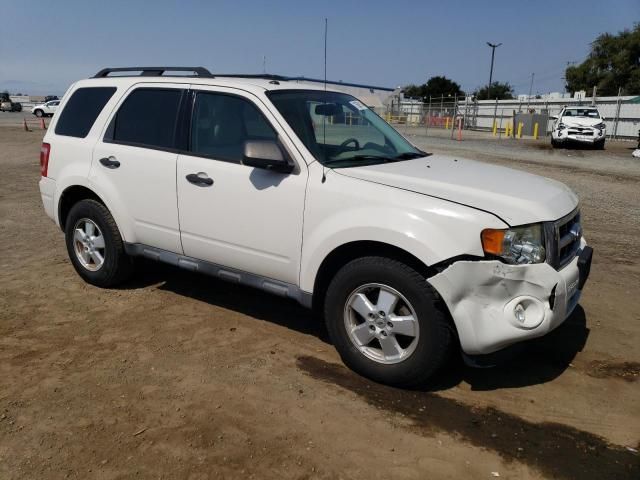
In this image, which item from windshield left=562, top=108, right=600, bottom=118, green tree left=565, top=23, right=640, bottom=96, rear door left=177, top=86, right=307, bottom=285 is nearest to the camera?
rear door left=177, top=86, right=307, bottom=285

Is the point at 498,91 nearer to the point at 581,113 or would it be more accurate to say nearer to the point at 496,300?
the point at 581,113

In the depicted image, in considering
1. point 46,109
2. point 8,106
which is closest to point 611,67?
point 46,109

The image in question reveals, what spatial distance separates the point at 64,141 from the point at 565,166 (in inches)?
580

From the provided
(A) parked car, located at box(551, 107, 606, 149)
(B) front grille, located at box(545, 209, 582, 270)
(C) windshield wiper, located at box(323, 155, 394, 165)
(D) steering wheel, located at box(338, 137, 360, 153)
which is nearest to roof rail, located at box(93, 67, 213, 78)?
(D) steering wheel, located at box(338, 137, 360, 153)

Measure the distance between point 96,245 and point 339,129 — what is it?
2523 millimetres

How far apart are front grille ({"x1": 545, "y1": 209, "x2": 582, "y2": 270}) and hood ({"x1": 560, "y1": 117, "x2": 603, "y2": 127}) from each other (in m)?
22.0

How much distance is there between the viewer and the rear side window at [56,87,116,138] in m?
5.21

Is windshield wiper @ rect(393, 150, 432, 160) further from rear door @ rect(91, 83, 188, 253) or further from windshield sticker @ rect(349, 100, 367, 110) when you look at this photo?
rear door @ rect(91, 83, 188, 253)

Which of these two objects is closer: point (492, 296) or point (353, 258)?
point (492, 296)

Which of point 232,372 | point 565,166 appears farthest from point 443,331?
point 565,166

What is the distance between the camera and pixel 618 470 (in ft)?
9.57

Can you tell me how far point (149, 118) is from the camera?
15.8ft

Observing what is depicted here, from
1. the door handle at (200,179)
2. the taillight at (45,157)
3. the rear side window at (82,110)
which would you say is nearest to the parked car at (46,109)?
the taillight at (45,157)

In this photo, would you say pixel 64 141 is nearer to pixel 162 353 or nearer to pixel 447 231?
pixel 162 353
